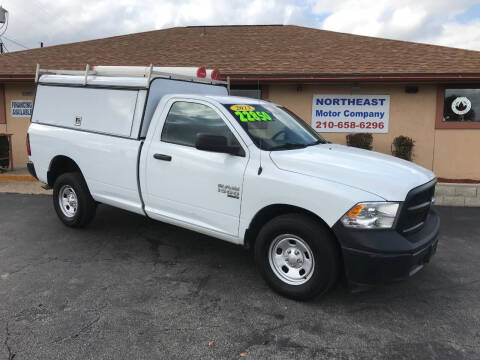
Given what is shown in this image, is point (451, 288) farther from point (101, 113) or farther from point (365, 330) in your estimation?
point (101, 113)

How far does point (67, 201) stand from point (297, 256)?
Result: 3684 mm

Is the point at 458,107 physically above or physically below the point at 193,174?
above

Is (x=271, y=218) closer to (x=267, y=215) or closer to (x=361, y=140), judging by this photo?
(x=267, y=215)

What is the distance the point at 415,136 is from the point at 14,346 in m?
9.48

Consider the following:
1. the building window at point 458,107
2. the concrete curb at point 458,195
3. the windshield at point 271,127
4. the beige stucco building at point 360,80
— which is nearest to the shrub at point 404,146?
the beige stucco building at point 360,80

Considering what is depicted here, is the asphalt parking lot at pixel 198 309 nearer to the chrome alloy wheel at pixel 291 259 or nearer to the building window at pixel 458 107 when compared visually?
the chrome alloy wheel at pixel 291 259

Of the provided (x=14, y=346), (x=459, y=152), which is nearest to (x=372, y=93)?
(x=459, y=152)

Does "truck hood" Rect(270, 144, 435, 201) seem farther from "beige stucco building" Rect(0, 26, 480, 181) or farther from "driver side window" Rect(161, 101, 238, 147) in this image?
"beige stucco building" Rect(0, 26, 480, 181)

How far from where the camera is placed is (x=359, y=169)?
11.9ft

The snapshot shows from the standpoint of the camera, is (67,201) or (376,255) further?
(67,201)

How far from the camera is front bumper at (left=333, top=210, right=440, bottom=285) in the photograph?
10.8 ft

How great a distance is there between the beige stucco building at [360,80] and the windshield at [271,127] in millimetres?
4342

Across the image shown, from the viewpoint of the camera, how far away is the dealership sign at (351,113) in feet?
32.8

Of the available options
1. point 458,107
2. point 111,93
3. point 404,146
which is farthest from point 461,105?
point 111,93
